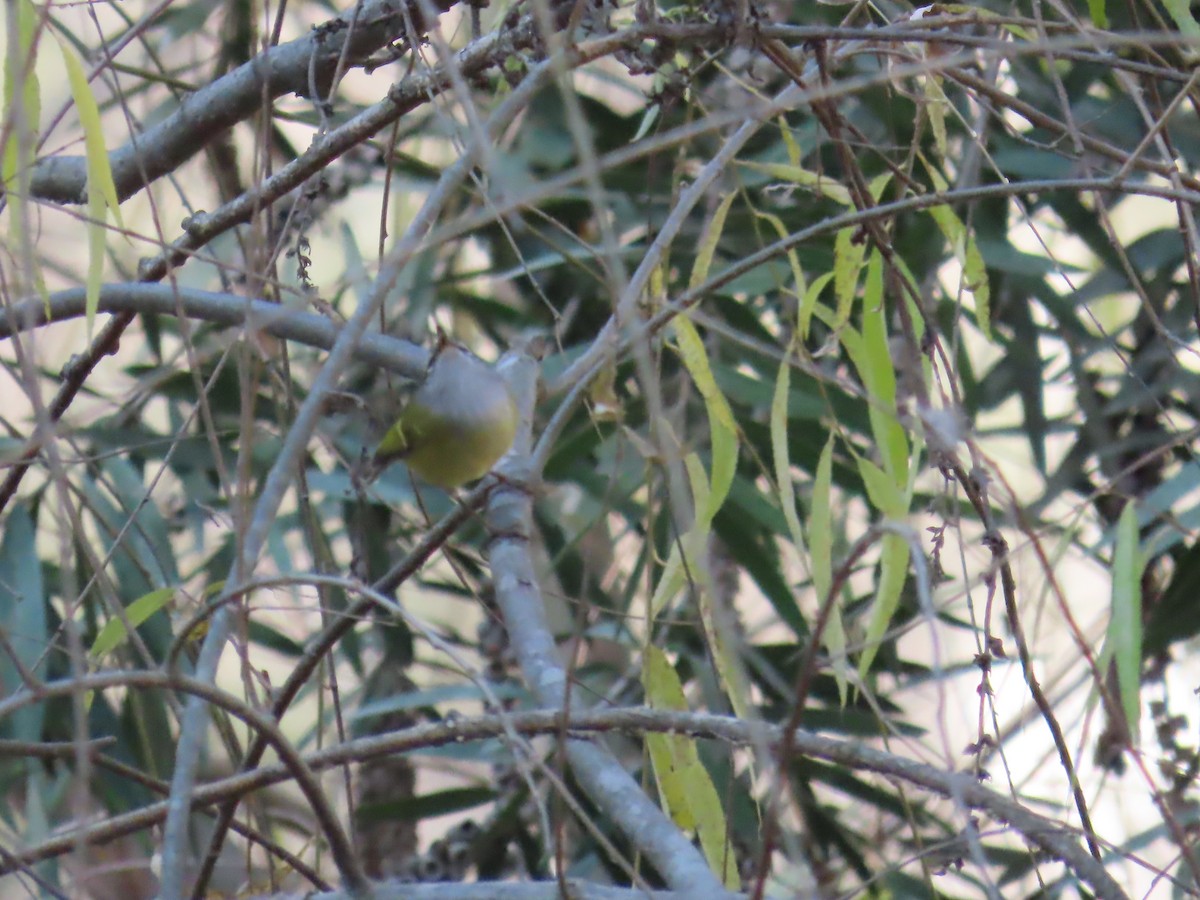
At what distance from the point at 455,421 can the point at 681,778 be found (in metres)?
0.56

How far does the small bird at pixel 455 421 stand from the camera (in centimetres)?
174

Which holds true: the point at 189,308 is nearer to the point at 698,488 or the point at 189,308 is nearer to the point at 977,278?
the point at 698,488

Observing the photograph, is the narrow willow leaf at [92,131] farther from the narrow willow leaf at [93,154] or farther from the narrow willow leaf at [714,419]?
the narrow willow leaf at [714,419]

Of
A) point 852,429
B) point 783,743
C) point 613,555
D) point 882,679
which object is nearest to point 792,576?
point 882,679

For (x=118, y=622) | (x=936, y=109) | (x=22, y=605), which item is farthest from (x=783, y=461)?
(x=22, y=605)

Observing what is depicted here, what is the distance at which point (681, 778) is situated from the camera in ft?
4.70

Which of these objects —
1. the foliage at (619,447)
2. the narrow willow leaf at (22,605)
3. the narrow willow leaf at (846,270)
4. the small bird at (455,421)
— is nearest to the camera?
the foliage at (619,447)

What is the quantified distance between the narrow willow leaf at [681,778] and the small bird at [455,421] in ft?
1.22

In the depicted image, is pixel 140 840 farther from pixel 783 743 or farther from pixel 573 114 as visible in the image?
pixel 573 114

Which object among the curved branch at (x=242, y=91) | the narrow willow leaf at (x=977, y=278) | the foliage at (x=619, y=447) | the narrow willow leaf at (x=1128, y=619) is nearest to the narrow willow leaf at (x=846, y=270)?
the foliage at (x=619, y=447)

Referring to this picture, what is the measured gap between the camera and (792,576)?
3590 millimetres

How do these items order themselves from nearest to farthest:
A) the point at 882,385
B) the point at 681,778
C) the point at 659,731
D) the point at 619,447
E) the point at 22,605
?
the point at 659,731, the point at 619,447, the point at 681,778, the point at 882,385, the point at 22,605

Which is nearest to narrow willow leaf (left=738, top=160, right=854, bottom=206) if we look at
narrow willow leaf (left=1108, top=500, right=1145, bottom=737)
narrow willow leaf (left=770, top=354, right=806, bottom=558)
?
narrow willow leaf (left=770, top=354, right=806, bottom=558)

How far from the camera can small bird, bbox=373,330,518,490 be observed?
1735mm
